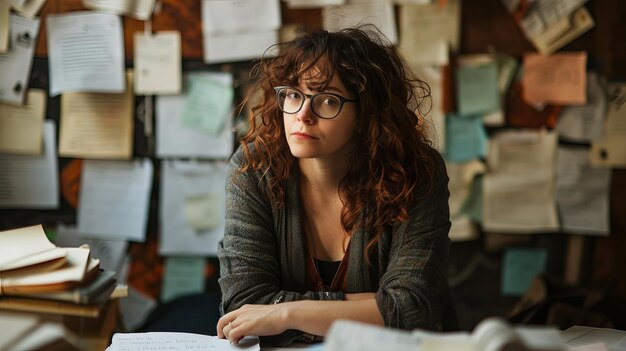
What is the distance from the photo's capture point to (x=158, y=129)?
2.20 m

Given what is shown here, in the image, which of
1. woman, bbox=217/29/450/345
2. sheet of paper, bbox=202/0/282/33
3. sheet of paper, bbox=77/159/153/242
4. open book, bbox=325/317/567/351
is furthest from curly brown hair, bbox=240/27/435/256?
sheet of paper, bbox=77/159/153/242

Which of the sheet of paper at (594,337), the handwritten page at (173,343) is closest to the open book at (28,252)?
the handwritten page at (173,343)

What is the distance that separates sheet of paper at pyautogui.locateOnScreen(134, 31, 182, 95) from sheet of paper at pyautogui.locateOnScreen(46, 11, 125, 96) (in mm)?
63

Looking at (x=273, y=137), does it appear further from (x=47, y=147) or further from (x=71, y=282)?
(x=47, y=147)

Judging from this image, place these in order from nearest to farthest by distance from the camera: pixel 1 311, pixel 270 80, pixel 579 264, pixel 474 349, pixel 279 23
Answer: pixel 474 349
pixel 1 311
pixel 270 80
pixel 279 23
pixel 579 264

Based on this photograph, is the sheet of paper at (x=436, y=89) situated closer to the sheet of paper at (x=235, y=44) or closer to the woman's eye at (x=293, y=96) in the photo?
the sheet of paper at (x=235, y=44)

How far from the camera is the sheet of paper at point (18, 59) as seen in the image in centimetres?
209

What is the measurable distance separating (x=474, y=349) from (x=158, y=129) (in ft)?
5.12

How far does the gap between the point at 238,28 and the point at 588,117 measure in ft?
3.76

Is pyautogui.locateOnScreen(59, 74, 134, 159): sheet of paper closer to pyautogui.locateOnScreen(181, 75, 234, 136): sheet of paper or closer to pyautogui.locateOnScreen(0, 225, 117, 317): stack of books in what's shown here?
pyautogui.locateOnScreen(181, 75, 234, 136): sheet of paper

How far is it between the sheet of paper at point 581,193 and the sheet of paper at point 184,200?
1.09 metres

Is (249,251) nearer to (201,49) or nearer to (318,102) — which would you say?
(318,102)

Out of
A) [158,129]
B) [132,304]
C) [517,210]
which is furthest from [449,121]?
[132,304]

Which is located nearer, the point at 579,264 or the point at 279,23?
Result: the point at 279,23
